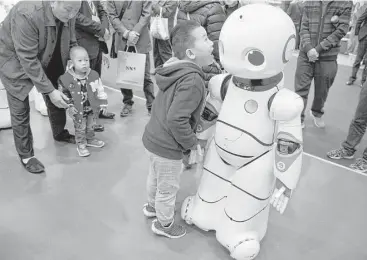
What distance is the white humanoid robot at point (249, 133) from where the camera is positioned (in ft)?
5.13

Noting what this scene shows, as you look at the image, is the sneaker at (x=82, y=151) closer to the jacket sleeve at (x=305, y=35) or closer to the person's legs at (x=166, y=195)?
the person's legs at (x=166, y=195)

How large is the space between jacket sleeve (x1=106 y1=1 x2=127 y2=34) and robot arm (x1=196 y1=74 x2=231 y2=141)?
1613 millimetres

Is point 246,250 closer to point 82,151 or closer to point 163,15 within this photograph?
point 82,151

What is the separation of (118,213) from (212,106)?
0.91 meters

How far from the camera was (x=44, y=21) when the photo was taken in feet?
7.22

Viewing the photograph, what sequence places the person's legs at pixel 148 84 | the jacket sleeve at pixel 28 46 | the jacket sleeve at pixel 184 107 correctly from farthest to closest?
the person's legs at pixel 148 84 < the jacket sleeve at pixel 28 46 < the jacket sleeve at pixel 184 107

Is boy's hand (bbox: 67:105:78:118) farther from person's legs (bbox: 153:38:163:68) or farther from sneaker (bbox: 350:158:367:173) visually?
sneaker (bbox: 350:158:367:173)

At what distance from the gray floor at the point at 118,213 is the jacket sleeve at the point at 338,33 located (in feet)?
3.06

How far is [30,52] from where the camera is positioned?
7.21 ft

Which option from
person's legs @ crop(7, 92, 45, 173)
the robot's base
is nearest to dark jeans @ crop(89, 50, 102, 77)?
person's legs @ crop(7, 92, 45, 173)

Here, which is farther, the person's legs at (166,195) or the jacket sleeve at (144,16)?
the jacket sleeve at (144,16)

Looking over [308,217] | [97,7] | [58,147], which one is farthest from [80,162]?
[308,217]

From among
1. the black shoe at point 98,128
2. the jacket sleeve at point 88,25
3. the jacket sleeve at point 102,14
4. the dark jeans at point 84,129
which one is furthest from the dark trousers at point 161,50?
the dark jeans at point 84,129

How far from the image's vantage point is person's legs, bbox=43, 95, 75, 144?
113 inches
